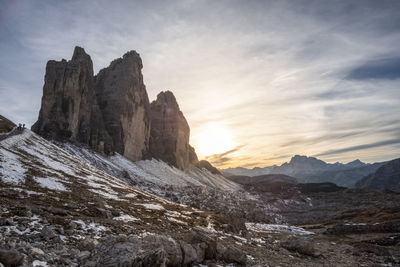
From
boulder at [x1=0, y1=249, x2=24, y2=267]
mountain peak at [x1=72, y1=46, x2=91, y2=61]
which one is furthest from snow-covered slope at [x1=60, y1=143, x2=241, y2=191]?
boulder at [x1=0, y1=249, x2=24, y2=267]

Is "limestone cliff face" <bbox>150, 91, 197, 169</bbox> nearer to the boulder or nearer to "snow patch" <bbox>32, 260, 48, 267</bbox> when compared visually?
"snow patch" <bbox>32, 260, 48, 267</bbox>

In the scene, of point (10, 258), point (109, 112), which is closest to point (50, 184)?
point (10, 258)

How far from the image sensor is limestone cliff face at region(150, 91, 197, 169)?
14762 centimetres

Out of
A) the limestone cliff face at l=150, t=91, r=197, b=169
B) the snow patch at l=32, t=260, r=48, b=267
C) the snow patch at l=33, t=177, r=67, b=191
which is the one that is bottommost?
the snow patch at l=32, t=260, r=48, b=267

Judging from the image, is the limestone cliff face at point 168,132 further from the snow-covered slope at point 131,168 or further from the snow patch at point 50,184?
the snow patch at point 50,184

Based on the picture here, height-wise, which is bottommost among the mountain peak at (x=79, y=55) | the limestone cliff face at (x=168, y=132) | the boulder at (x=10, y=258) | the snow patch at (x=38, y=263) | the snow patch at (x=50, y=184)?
the snow patch at (x=38, y=263)

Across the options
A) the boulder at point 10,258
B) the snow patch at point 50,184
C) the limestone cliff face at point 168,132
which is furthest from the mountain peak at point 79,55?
the boulder at point 10,258

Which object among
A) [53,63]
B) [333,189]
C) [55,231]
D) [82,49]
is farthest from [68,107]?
[333,189]

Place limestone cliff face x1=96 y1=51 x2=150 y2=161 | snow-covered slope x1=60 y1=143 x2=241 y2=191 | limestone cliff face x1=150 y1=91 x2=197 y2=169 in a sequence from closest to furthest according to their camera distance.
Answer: snow-covered slope x1=60 y1=143 x2=241 y2=191
limestone cliff face x1=96 y1=51 x2=150 y2=161
limestone cliff face x1=150 y1=91 x2=197 y2=169

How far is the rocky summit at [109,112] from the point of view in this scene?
88688mm

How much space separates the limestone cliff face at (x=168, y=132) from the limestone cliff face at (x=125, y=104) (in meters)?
16.5

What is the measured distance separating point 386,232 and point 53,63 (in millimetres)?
110548

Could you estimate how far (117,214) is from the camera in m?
21.0

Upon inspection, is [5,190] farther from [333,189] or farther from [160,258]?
[333,189]
